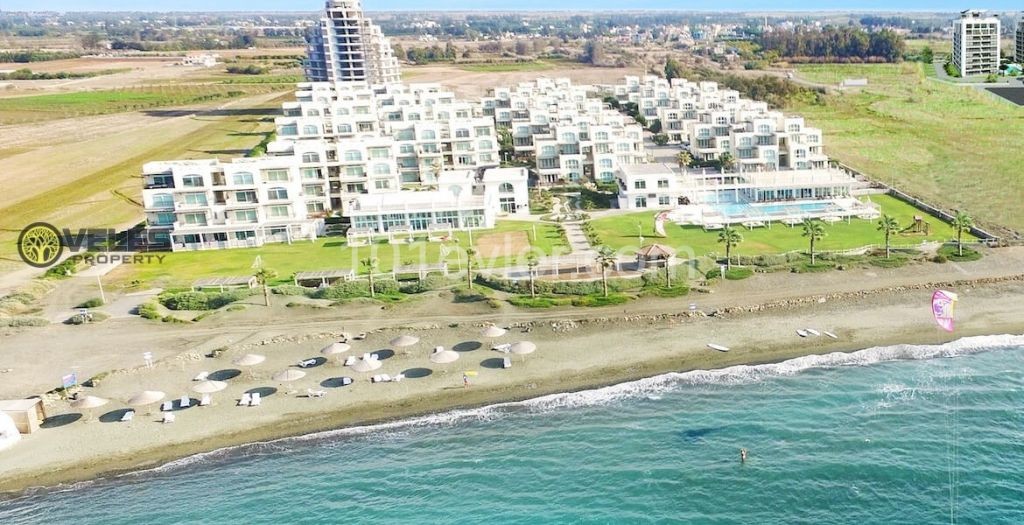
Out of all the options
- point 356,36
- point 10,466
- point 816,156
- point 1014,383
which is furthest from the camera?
point 356,36

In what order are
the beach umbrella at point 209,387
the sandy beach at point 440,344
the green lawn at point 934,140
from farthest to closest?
the green lawn at point 934,140 → the beach umbrella at point 209,387 → the sandy beach at point 440,344

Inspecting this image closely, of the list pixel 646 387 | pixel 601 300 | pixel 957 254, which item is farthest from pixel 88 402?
pixel 957 254

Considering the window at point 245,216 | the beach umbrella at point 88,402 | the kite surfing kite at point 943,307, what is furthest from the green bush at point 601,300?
the window at point 245,216

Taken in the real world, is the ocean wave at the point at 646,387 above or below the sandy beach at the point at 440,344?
below

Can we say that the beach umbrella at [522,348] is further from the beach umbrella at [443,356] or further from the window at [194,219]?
the window at [194,219]

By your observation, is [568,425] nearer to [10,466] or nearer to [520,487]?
[520,487]

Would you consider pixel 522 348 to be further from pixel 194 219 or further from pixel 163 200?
pixel 163 200

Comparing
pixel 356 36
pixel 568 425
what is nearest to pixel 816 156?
pixel 568 425
